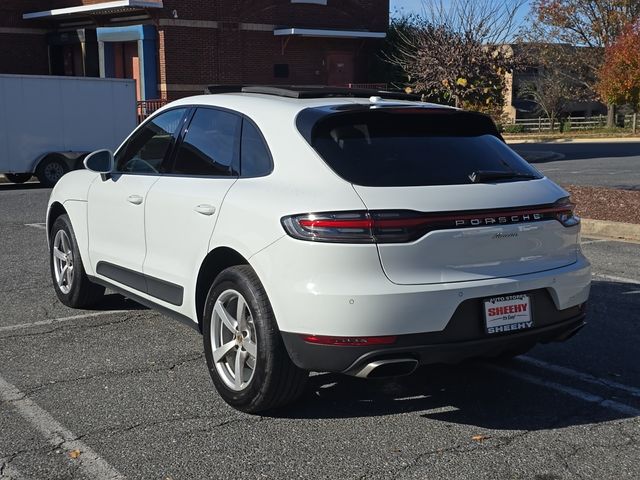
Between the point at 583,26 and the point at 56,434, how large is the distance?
47120 mm

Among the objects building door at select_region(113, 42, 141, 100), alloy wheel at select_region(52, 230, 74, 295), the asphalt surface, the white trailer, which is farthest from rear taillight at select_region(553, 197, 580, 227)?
building door at select_region(113, 42, 141, 100)

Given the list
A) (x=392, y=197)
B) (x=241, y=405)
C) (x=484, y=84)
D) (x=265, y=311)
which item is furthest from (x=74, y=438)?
(x=484, y=84)

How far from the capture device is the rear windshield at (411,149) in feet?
14.3

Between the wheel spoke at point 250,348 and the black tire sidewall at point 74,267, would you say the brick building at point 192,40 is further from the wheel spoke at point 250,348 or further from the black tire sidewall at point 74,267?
the wheel spoke at point 250,348

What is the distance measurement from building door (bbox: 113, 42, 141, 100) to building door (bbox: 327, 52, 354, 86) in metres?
7.25

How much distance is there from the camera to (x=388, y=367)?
13.6 feet

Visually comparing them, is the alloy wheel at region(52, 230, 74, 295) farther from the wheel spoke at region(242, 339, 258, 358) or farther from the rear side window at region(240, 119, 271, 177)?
the wheel spoke at region(242, 339, 258, 358)

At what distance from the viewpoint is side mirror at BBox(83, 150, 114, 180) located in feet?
19.8

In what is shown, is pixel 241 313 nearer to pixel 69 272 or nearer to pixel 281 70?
pixel 69 272

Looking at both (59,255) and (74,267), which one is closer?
(74,267)

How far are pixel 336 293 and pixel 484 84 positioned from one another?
41.1ft

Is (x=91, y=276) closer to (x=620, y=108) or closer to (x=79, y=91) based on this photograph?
(x=79, y=91)

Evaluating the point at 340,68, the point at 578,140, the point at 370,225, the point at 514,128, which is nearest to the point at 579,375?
the point at 370,225

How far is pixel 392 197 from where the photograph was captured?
4141 millimetres
